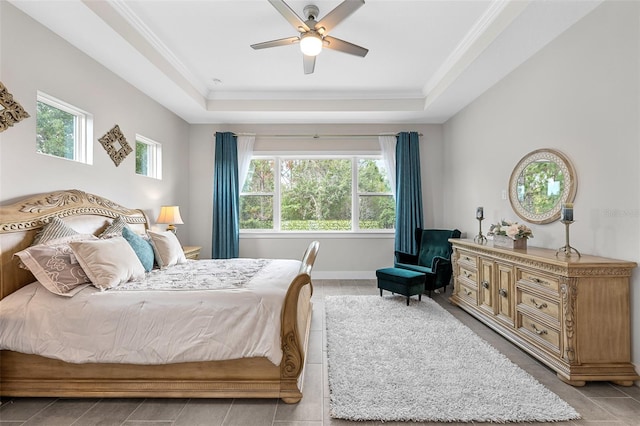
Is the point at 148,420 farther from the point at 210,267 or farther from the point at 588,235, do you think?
the point at 588,235

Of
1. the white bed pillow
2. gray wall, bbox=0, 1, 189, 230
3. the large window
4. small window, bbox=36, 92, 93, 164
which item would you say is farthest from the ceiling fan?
the large window

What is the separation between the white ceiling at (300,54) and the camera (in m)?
2.75

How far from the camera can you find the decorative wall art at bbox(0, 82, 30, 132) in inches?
91.6

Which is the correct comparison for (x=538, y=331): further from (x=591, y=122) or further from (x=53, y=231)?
(x=53, y=231)

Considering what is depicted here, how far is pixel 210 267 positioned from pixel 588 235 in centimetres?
334

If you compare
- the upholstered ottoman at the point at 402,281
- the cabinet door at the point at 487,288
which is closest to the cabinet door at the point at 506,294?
the cabinet door at the point at 487,288

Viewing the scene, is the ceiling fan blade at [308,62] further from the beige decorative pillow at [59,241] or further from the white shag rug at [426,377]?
the white shag rug at [426,377]

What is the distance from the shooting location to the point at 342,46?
2922 millimetres

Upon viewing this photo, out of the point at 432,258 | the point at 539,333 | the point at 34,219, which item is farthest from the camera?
the point at 432,258

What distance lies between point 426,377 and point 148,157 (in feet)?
14.4

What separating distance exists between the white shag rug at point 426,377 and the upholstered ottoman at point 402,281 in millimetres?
533

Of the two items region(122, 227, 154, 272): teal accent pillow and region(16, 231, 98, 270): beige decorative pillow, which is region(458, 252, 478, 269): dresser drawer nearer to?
region(122, 227, 154, 272): teal accent pillow

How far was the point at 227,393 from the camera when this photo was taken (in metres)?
2.08

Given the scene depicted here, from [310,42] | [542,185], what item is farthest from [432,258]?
[310,42]
